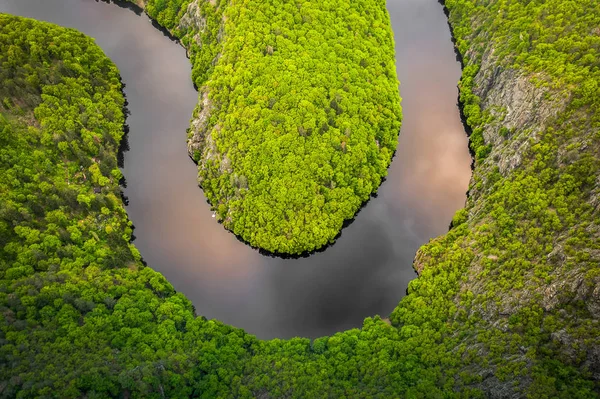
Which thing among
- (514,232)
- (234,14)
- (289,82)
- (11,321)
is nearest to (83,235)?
(11,321)

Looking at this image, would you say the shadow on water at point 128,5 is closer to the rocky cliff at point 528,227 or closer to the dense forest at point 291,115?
the dense forest at point 291,115

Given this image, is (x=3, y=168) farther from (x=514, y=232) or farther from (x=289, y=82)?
(x=514, y=232)

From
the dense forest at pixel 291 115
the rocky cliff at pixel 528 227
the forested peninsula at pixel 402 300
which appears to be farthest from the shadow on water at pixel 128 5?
the rocky cliff at pixel 528 227

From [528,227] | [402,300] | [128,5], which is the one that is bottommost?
[402,300]

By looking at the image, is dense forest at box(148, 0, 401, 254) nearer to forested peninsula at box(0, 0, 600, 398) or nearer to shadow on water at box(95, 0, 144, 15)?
forested peninsula at box(0, 0, 600, 398)

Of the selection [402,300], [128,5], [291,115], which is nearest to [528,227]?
[402,300]

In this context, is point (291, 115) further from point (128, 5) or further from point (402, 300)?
point (128, 5)
